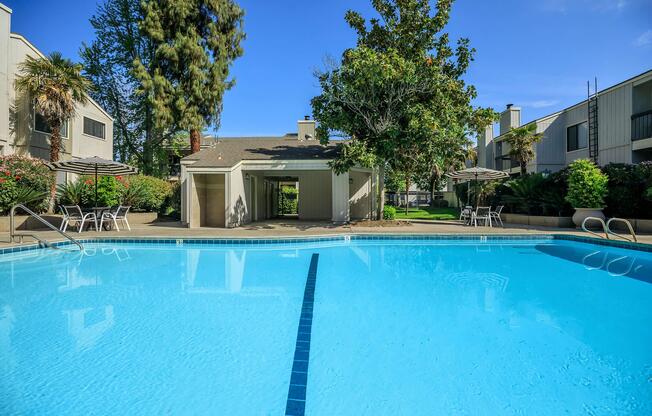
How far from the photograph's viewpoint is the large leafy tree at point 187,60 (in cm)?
2159

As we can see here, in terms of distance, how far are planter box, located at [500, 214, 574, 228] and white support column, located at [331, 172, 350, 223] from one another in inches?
309

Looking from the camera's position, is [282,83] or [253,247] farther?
[282,83]

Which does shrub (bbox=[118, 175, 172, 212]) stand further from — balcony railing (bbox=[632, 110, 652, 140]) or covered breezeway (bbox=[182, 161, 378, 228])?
balcony railing (bbox=[632, 110, 652, 140])

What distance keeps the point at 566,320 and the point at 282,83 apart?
1840 centimetres

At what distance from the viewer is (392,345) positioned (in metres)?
3.95

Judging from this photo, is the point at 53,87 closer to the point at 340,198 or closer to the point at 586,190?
the point at 340,198

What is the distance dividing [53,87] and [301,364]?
1867 cm

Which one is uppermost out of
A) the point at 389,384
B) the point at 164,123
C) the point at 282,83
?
the point at 282,83

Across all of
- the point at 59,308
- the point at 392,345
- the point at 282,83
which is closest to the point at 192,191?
the point at 282,83

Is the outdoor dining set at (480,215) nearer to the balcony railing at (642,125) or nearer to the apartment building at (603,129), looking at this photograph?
the apartment building at (603,129)

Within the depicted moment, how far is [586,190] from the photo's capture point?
44.6 feet

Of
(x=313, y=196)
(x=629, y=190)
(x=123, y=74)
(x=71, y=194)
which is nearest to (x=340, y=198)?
(x=313, y=196)

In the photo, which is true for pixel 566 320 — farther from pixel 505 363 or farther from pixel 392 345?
pixel 392 345

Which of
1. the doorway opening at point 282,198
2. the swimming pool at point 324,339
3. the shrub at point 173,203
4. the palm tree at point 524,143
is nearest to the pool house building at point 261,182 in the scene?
the doorway opening at point 282,198
